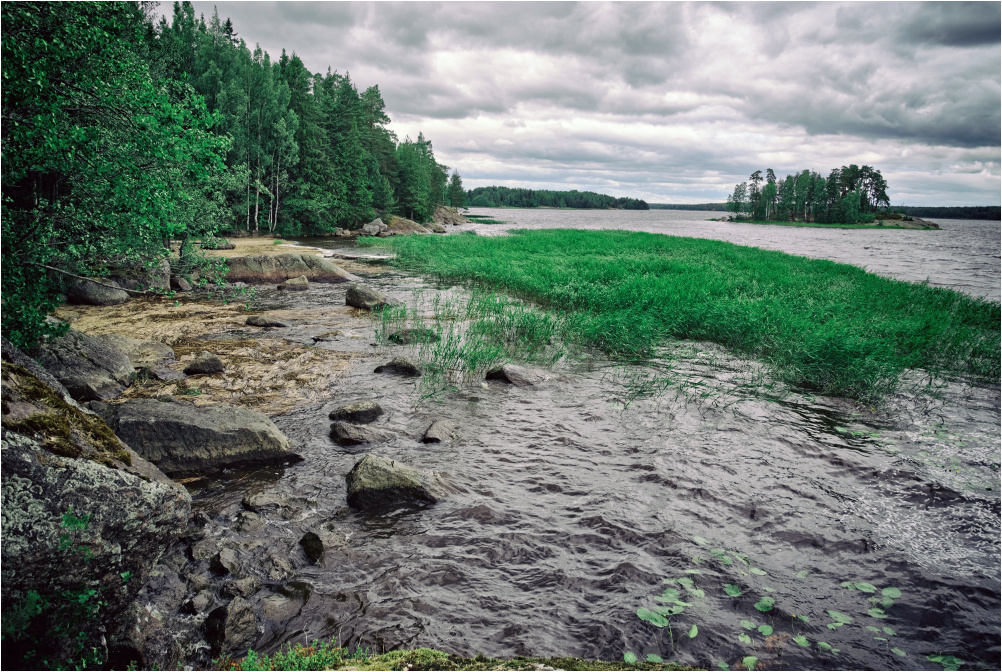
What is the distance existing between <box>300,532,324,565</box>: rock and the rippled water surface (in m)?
0.09

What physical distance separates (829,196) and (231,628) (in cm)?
14494

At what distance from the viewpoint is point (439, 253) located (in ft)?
105

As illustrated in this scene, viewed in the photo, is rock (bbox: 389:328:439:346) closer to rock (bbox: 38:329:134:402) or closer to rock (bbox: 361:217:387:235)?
rock (bbox: 38:329:134:402)

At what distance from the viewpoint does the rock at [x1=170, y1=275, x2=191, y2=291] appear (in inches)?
760

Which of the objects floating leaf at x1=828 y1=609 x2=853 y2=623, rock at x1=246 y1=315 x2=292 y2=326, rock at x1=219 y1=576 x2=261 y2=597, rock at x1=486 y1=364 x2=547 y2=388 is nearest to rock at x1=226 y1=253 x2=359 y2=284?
rock at x1=246 y1=315 x2=292 y2=326

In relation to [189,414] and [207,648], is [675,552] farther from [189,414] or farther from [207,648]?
[189,414]

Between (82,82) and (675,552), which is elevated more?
(82,82)

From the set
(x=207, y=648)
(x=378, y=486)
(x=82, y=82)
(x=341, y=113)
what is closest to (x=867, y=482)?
(x=378, y=486)

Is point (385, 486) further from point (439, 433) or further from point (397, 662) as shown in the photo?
point (397, 662)

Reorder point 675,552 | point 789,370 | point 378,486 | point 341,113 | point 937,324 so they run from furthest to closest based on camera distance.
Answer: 1. point 341,113
2. point 937,324
3. point 789,370
4. point 378,486
5. point 675,552

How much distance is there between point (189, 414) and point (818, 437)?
32.1 ft

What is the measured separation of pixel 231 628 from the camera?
4031mm

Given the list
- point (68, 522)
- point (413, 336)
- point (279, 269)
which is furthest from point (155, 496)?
point (279, 269)

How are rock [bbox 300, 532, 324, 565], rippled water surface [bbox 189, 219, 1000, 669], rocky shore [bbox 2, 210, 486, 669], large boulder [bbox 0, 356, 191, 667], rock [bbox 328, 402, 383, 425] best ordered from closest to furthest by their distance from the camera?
large boulder [bbox 0, 356, 191, 667]
rocky shore [bbox 2, 210, 486, 669]
rippled water surface [bbox 189, 219, 1000, 669]
rock [bbox 300, 532, 324, 565]
rock [bbox 328, 402, 383, 425]
